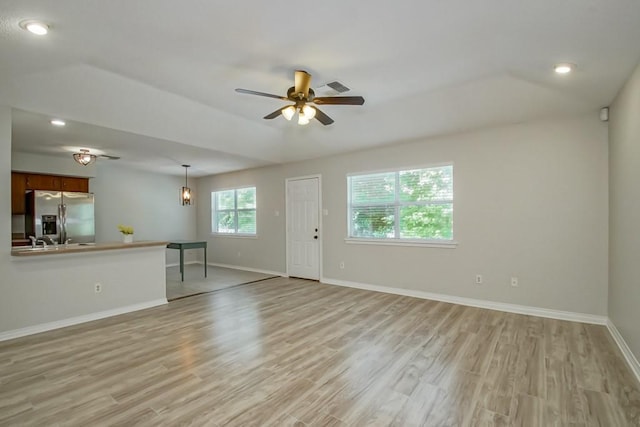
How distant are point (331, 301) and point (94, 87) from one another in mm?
4023

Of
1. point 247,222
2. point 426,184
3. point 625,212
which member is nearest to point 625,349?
point 625,212

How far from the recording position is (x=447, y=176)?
4762 mm

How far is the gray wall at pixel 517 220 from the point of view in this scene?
371 centimetres

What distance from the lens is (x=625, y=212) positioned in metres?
2.91

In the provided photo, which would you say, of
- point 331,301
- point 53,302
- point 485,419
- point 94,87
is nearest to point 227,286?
point 331,301

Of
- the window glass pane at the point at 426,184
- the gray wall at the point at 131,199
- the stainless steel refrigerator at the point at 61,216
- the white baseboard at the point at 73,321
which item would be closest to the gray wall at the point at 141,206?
the gray wall at the point at 131,199

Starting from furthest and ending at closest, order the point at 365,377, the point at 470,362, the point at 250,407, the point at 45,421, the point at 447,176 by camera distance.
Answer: the point at 447,176 → the point at 470,362 → the point at 365,377 → the point at 250,407 → the point at 45,421

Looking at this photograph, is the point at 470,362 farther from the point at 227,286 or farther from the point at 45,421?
the point at 227,286

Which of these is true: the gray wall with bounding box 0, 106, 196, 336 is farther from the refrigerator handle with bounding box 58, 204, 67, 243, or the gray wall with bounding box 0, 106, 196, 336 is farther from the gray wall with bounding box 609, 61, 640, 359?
the gray wall with bounding box 609, 61, 640, 359

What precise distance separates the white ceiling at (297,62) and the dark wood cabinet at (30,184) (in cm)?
100

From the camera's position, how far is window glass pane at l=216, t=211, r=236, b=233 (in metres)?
8.09

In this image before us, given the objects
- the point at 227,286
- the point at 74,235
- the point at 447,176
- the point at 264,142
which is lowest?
the point at 227,286

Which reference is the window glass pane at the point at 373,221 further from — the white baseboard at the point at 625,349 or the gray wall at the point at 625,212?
the white baseboard at the point at 625,349

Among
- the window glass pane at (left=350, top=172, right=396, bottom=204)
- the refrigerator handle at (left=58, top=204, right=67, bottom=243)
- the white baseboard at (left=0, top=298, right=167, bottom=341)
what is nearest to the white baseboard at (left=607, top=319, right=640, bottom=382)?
the window glass pane at (left=350, top=172, right=396, bottom=204)
